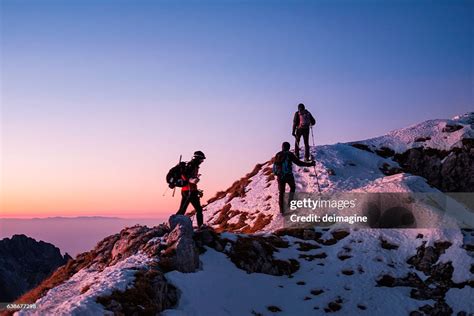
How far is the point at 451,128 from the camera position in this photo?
43156 mm

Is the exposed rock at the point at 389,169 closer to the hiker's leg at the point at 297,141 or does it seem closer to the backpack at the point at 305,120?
the hiker's leg at the point at 297,141

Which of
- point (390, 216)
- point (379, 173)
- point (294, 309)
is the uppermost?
point (379, 173)

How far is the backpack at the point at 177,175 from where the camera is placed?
24.0m

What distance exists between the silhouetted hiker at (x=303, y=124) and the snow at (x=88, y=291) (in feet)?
60.7

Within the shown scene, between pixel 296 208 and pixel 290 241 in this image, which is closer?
pixel 290 241

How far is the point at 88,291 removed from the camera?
1614 cm

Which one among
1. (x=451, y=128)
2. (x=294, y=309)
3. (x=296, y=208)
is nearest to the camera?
(x=294, y=309)

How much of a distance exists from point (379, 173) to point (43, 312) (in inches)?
1060

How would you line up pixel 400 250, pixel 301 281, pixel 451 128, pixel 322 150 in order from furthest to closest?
pixel 451 128 < pixel 322 150 < pixel 400 250 < pixel 301 281

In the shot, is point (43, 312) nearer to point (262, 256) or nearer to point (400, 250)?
point (262, 256)

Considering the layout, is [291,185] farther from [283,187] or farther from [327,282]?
[327,282]

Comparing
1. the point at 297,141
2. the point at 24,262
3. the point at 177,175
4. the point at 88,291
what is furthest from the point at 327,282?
the point at 24,262

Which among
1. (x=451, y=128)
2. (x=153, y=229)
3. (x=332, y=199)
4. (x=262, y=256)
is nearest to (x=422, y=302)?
(x=262, y=256)
